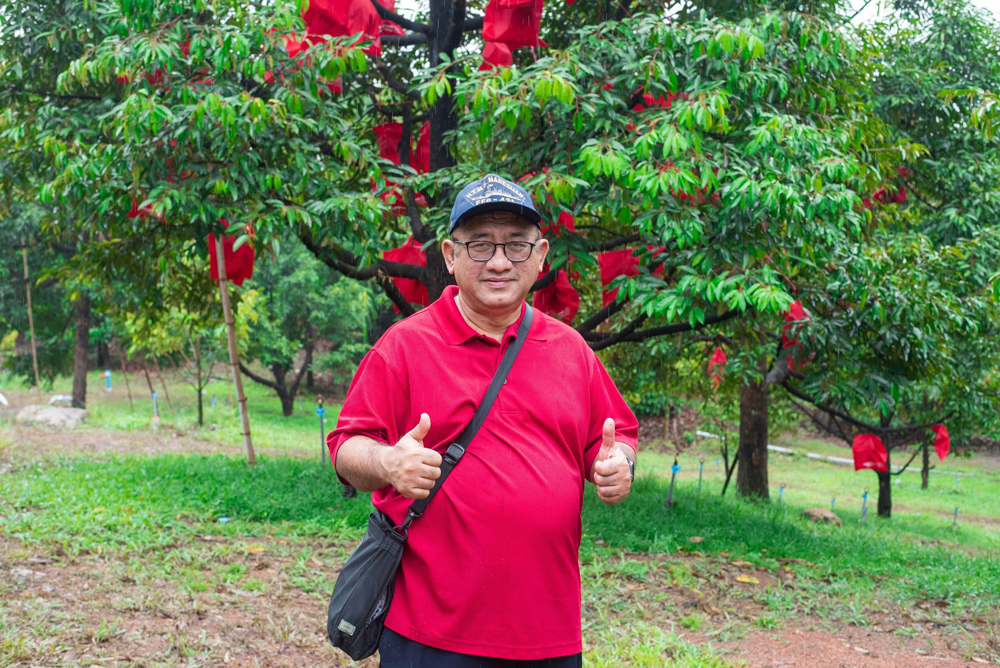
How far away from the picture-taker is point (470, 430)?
201 centimetres

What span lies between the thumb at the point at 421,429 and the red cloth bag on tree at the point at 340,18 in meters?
4.54

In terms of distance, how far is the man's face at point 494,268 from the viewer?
2131 mm

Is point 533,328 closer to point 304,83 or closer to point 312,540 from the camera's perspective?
point 304,83

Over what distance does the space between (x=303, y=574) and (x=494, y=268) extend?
422cm

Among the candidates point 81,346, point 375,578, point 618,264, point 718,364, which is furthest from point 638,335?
point 81,346

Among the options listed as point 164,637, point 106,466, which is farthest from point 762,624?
point 106,466

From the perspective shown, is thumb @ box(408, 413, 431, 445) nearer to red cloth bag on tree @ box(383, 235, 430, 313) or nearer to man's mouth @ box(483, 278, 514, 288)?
man's mouth @ box(483, 278, 514, 288)

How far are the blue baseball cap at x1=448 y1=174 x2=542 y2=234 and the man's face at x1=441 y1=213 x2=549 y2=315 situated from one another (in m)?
0.03

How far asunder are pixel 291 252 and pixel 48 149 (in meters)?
15.1

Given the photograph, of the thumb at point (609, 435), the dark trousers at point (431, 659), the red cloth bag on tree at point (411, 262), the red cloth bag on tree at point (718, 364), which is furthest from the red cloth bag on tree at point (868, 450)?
the dark trousers at point (431, 659)

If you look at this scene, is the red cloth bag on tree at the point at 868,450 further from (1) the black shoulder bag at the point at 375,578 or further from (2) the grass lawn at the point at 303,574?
(1) the black shoulder bag at the point at 375,578

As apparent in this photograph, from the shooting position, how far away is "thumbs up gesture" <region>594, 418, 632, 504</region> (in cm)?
203

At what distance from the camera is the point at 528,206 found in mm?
2141

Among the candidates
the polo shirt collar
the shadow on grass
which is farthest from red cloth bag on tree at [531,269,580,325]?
the polo shirt collar
